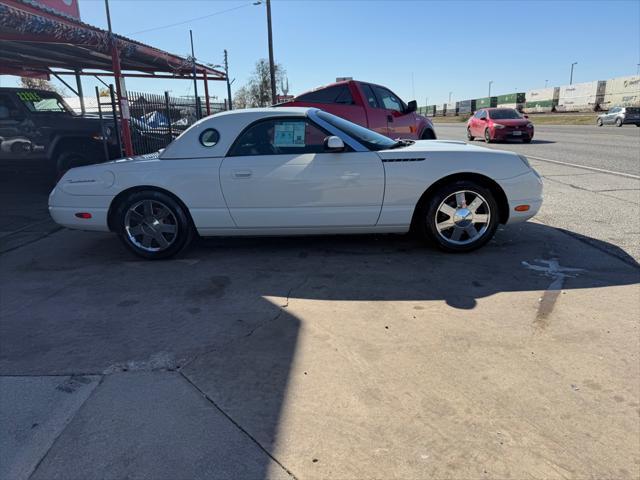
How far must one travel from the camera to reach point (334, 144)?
4410 mm

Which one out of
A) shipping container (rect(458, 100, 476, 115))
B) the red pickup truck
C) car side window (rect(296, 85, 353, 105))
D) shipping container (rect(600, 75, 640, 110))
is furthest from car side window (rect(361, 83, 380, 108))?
shipping container (rect(458, 100, 476, 115))

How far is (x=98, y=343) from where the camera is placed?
3.17 meters

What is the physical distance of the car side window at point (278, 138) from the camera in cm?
463

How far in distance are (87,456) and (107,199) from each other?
10.8 ft

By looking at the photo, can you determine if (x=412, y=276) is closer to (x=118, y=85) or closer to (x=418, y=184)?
(x=418, y=184)

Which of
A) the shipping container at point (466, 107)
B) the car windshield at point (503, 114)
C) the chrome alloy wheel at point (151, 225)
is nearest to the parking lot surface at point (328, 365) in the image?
the chrome alloy wheel at point (151, 225)

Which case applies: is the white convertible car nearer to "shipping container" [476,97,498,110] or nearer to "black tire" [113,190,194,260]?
"black tire" [113,190,194,260]

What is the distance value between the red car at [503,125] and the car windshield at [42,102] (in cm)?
1574

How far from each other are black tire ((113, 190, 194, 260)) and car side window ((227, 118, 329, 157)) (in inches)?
33.5

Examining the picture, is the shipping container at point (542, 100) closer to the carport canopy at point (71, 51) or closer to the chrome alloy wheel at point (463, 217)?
the carport canopy at point (71, 51)

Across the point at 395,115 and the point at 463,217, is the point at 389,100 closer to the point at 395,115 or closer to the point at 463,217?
the point at 395,115

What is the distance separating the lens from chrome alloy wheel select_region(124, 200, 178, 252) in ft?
15.8

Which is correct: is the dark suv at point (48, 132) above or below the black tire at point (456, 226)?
above

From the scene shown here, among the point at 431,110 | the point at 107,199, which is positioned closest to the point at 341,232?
the point at 107,199
